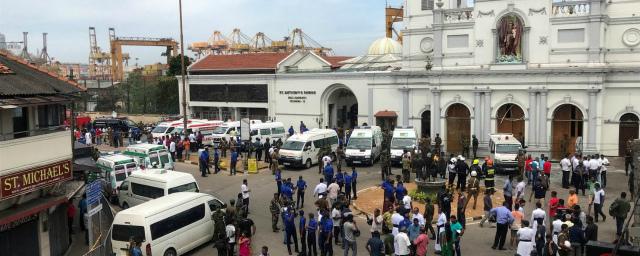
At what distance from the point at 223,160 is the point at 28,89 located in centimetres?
1795

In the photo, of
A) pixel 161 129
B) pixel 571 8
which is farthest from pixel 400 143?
pixel 161 129

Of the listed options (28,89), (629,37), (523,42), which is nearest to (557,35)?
(523,42)

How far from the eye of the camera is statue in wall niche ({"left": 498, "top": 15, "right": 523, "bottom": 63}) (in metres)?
34.0

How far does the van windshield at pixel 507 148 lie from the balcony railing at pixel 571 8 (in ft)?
32.2

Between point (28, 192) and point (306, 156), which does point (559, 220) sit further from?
point (306, 156)

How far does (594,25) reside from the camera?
3184 centimetres

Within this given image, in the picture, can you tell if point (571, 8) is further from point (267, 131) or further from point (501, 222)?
point (501, 222)

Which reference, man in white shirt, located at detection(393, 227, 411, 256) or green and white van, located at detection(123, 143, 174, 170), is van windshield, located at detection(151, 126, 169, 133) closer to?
green and white van, located at detection(123, 143, 174, 170)

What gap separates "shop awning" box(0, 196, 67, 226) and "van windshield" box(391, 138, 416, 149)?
19.1 metres

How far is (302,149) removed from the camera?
1192 inches

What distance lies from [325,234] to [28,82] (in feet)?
31.2

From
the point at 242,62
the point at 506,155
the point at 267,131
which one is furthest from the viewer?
the point at 242,62

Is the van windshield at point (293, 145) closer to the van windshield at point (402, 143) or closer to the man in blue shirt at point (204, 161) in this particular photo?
the man in blue shirt at point (204, 161)

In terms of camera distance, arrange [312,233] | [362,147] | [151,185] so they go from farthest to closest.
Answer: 1. [362,147]
2. [151,185]
3. [312,233]
